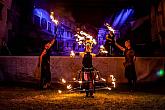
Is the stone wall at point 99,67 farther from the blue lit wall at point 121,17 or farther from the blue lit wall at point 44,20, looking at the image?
the blue lit wall at point 121,17

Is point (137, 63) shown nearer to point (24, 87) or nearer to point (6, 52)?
point (24, 87)

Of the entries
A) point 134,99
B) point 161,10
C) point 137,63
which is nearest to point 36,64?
point 137,63

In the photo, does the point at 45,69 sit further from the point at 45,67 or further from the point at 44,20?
the point at 44,20

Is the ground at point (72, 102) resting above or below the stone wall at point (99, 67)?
below

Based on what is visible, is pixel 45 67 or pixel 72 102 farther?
pixel 45 67

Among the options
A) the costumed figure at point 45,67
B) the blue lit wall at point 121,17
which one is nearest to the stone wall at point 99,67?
the costumed figure at point 45,67

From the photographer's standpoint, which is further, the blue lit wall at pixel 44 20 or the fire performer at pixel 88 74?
the blue lit wall at pixel 44 20

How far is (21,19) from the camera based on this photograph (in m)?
25.2

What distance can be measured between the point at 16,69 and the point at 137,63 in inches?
271

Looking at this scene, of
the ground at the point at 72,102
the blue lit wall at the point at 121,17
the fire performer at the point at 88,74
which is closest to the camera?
the ground at the point at 72,102

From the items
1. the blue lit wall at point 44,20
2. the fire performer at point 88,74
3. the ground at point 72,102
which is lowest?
the ground at point 72,102

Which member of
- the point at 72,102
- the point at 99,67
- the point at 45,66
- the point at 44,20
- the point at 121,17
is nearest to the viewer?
the point at 72,102

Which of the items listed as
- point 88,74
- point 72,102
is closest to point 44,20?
point 88,74

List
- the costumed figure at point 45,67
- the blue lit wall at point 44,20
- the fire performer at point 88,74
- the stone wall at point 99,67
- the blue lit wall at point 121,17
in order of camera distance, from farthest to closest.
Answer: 1. the blue lit wall at point 121,17
2. the blue lit wall at point 44,20
3. the stone wall at point 99,67
4. the costumed figure at point 45,67
5. the fire performer at point 88,74
